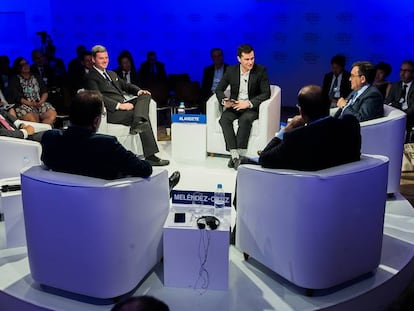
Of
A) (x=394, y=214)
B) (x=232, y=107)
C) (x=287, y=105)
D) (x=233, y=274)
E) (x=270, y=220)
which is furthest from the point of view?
(x=287, y=105)

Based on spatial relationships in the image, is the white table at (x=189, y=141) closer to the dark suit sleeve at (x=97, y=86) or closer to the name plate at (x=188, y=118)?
the name plate at (x=188, y=118)

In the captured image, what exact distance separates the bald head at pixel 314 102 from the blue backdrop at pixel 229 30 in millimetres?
5885

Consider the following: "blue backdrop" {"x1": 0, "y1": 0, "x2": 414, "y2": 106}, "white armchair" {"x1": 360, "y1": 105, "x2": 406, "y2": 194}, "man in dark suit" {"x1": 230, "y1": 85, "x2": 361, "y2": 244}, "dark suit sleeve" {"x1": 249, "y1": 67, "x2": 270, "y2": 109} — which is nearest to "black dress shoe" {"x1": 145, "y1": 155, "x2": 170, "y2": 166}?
"dark suit sleeve" {"x1": 249, "y1": 67, "x2": 270, "y2": 109}

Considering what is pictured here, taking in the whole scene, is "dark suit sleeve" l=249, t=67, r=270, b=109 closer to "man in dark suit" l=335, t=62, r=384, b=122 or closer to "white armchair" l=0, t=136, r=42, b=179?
"man in dark suit" l=335, t=62, r=384, b=122

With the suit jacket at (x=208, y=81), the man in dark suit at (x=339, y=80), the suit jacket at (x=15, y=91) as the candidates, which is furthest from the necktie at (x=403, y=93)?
the suit jacket at (x=15, y=91)

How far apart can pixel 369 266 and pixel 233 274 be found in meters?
0.87

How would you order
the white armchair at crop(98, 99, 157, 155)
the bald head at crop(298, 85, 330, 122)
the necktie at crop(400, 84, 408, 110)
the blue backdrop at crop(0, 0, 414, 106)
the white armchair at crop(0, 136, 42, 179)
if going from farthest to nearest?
the blue backdrop at crop(0, 0, 414, 106)
the necktie at crop(400, 84, 408, 110)
the white armchair at crop(98, 99, 157, 155)
the white armchair at crop(0, 136, 42, 179)
the bald head at crop(298, 85, 330, 122)

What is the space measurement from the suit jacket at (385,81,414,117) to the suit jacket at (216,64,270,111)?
70.6 inches

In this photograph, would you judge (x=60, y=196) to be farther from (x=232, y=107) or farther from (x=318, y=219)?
(x=232, y=107)

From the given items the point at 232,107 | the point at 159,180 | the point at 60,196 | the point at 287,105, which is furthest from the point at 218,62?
the point at 60,196

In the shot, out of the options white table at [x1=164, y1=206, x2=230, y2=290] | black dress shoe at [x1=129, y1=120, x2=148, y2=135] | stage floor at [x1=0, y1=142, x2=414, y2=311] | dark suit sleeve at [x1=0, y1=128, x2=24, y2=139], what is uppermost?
dark suit sleeve at [x1=0, y1=128, x2=24, y2=139]

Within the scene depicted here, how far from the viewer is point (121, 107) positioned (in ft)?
19.0

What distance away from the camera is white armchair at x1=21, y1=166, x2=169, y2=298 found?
2.93m

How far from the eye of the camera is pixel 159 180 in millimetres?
3311
